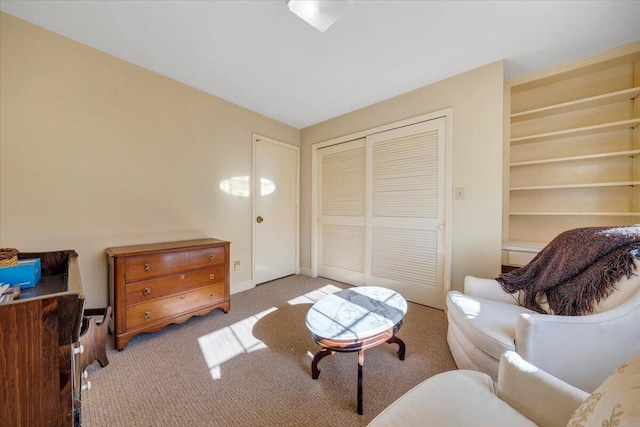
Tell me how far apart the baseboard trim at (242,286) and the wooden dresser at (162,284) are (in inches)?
21.4

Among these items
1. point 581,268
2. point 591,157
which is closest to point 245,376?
point 581,268

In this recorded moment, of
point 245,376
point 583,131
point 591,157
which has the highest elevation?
point 583,131

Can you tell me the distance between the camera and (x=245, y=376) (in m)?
1.48

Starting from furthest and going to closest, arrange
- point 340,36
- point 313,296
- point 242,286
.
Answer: point 242,286 < point 313,296 < point 340,36

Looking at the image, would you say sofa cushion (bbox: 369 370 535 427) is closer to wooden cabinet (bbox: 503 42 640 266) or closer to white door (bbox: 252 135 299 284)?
wooden cabinet (bbox: 503 42 640 266)

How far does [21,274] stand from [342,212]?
113 inches

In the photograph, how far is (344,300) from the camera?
5.70 feet

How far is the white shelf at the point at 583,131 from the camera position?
Result: 6.09ft

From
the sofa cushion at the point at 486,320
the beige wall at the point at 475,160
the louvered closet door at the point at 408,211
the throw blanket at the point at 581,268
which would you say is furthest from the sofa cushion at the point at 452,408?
the louvered closet door at the point at 408,211

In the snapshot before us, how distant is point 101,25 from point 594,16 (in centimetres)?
354

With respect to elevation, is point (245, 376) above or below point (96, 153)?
below

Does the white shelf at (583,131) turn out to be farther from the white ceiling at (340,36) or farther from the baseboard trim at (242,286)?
the baseboard trim at (242,286)

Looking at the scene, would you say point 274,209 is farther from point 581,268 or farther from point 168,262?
point 581,268

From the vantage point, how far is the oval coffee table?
4.17ft
